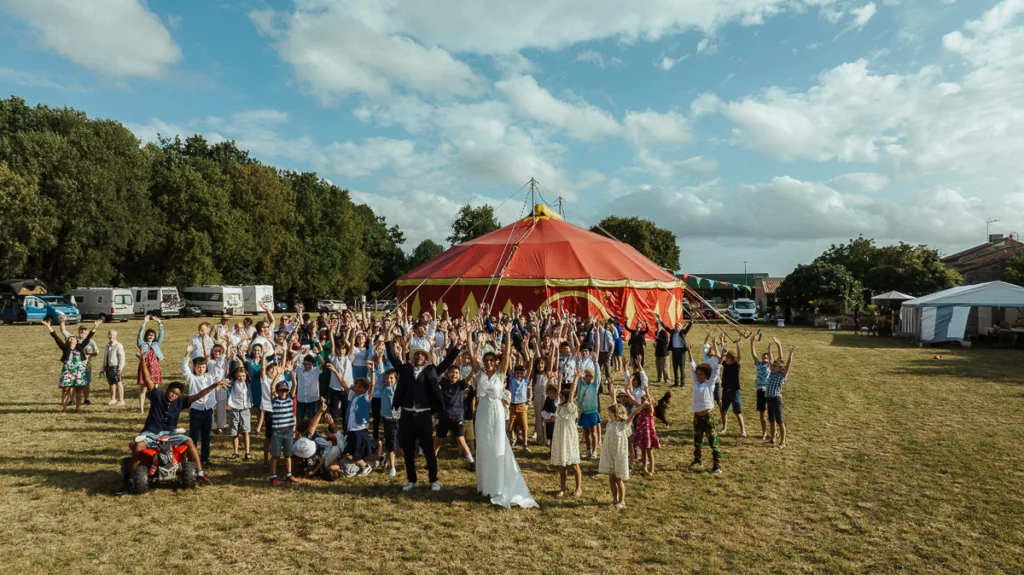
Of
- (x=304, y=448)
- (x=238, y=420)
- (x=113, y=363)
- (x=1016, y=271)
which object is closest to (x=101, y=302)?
(x=113, y=363)

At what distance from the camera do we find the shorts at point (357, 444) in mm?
8211

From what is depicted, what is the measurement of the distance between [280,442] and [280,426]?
0.27 metres

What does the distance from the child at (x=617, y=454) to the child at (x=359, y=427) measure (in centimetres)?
340

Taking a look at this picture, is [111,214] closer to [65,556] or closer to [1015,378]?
[65,556]

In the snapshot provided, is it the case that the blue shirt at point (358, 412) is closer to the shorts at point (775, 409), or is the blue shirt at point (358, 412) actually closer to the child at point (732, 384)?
the child at point (732, 384)

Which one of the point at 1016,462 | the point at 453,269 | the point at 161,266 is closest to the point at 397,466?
the point at 1016,462

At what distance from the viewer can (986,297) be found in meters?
25.2

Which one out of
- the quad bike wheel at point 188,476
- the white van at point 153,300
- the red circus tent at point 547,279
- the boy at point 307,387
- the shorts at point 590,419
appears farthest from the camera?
the white van at point 153,300

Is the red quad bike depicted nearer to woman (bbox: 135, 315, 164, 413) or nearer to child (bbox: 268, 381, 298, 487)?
child (bbox: 268, 381, 298, 487)

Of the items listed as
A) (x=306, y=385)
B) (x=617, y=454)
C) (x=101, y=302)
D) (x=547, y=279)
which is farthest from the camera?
(x=101, y=302)

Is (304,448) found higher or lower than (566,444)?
lower

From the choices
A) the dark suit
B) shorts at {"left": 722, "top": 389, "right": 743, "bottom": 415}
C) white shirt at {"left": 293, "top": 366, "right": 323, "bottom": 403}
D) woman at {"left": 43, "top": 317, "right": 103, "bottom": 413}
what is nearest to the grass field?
shorts at {"left": 722, "top": 389, "right": 743, "bottom": 415}

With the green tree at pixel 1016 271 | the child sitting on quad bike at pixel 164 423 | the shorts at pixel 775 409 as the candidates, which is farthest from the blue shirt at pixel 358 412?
the green tree at pixel 1016 271

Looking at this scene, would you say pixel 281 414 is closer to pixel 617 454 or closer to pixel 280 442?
pixel 280 442
